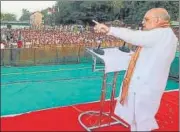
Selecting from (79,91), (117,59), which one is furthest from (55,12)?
(79,91)

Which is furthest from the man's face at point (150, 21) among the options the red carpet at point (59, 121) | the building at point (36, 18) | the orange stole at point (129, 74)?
the building at point (36, 18)

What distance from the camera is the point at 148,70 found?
239 centimetres

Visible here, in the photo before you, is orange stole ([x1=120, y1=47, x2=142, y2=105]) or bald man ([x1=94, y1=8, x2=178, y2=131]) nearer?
bald man ([x1=94, y1=8, x2=178, y2=131])

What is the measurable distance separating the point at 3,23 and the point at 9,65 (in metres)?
0.58

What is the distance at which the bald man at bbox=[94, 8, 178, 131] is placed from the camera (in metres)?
2.31

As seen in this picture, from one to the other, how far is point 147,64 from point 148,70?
0.17 ft

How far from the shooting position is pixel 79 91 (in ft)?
17.3

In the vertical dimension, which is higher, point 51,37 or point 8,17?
point 8,17

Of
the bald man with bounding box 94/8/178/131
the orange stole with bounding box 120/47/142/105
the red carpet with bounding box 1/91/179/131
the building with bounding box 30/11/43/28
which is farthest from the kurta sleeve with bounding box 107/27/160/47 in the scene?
the building with bounding box 30/11/43/28

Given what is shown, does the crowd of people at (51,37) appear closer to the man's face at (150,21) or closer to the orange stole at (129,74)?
the orange stole at (129,74)

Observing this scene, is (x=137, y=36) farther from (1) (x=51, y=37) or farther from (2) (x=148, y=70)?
(1) (x=51, y=37)

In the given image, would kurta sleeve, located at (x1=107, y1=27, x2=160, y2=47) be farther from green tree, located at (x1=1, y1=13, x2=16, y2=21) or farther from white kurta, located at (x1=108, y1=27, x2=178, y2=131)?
green tree, located at (x1=1, y1=13, x2=16, y2=21)

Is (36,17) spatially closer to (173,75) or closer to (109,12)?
(109,12)

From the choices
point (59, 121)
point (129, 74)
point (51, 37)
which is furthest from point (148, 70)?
point (51, 37)
